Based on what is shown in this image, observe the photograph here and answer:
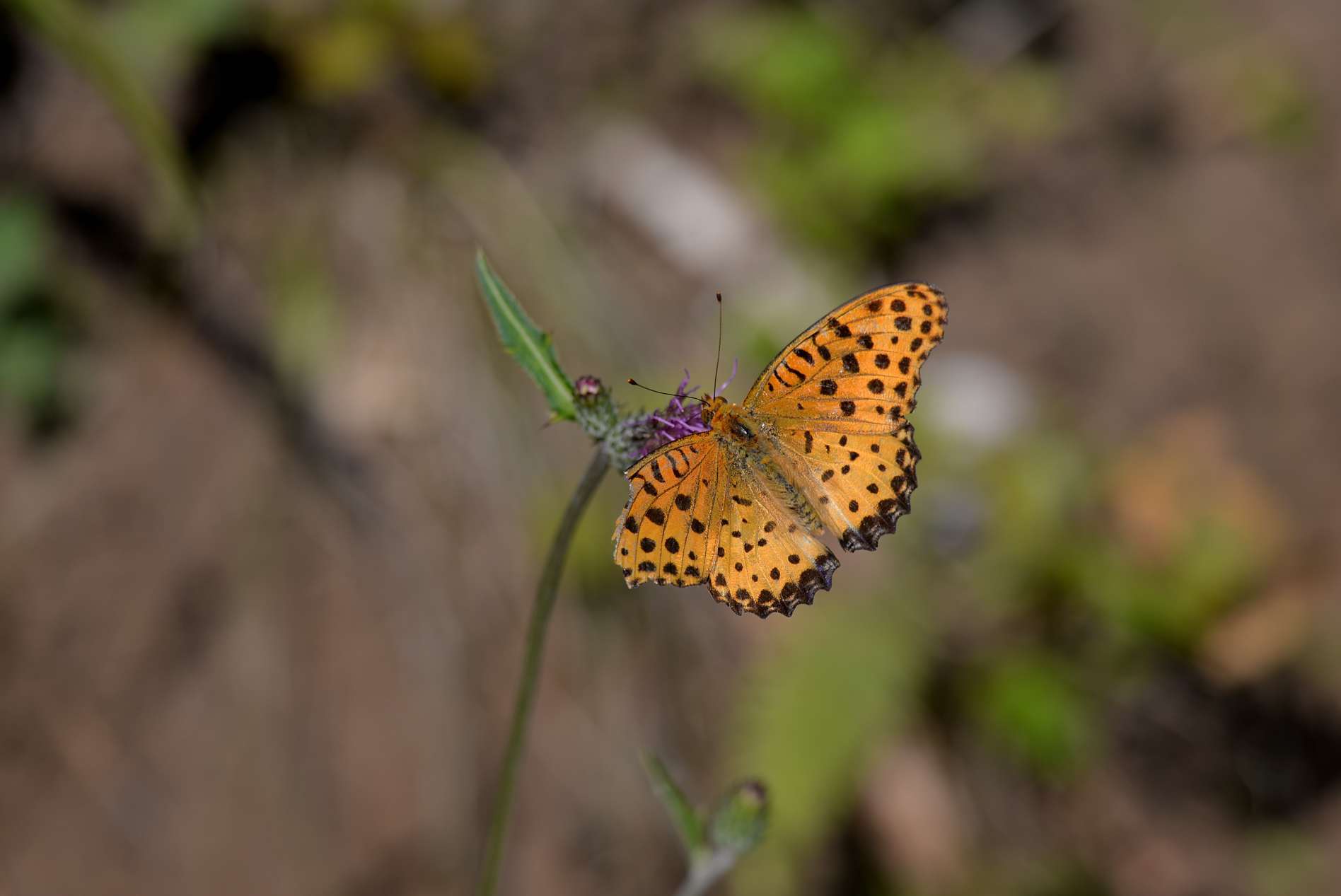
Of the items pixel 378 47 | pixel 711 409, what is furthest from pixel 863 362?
pixel 378 47

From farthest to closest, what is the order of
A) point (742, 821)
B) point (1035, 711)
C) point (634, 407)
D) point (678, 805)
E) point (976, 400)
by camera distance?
point (976, 400) → point (1035, 711) → point (634, 407) → point (742, 821) → point (678, 805)

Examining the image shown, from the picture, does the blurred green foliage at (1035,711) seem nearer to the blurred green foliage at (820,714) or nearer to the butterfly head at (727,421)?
the blurred green foliage at (820,714)

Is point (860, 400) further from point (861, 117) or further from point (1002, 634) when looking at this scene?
point (861, 117)

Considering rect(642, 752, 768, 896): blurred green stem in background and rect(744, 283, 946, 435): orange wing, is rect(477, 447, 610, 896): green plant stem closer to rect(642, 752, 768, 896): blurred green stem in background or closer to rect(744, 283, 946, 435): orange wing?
rect(642, 752, 768, 896): blurred green stem in background

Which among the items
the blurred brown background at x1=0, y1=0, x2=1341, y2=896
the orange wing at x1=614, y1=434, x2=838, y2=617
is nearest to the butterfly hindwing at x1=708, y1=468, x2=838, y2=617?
the orange wing at x1=614, y1=434, x2=838, y2=617

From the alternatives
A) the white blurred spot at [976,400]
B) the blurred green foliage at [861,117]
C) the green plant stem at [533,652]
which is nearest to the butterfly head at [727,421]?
the green plant stem at [533,652]

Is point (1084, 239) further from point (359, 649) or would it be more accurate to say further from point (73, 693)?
point (73, 693)
